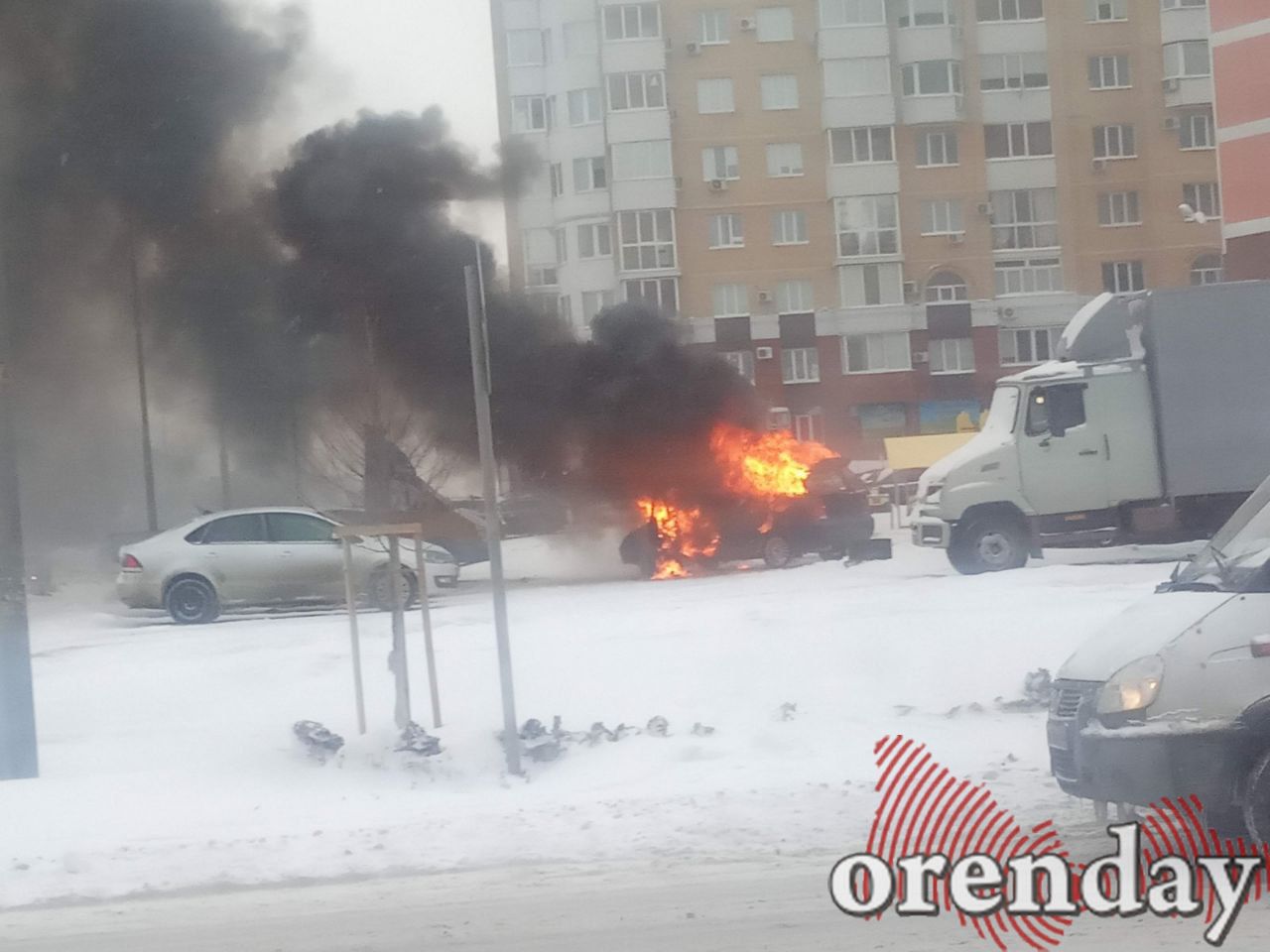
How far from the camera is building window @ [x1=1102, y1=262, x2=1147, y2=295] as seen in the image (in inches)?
684

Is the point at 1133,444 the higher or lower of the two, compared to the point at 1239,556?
higher

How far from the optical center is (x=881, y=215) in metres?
20.6

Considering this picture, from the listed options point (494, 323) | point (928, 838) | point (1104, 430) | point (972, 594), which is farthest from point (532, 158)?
point (928, 838)

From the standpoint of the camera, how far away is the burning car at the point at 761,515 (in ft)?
57.7

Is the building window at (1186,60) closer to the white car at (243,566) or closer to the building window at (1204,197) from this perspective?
the building window at (1204,197)

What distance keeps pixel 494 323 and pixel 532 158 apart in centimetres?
233

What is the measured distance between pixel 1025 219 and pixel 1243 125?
111 inches

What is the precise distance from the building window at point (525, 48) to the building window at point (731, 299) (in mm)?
3861

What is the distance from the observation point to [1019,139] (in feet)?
61.4

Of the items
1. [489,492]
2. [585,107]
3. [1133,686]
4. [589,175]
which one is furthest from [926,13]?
[1133,686]

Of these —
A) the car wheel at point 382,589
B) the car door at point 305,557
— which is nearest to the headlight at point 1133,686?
the car wheel at point 382,589

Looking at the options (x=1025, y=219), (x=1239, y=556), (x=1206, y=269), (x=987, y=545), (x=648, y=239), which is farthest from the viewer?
(x=648, y=239)

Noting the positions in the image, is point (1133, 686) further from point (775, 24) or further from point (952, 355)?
point (775, 24)

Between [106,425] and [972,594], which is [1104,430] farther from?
[106,425]
